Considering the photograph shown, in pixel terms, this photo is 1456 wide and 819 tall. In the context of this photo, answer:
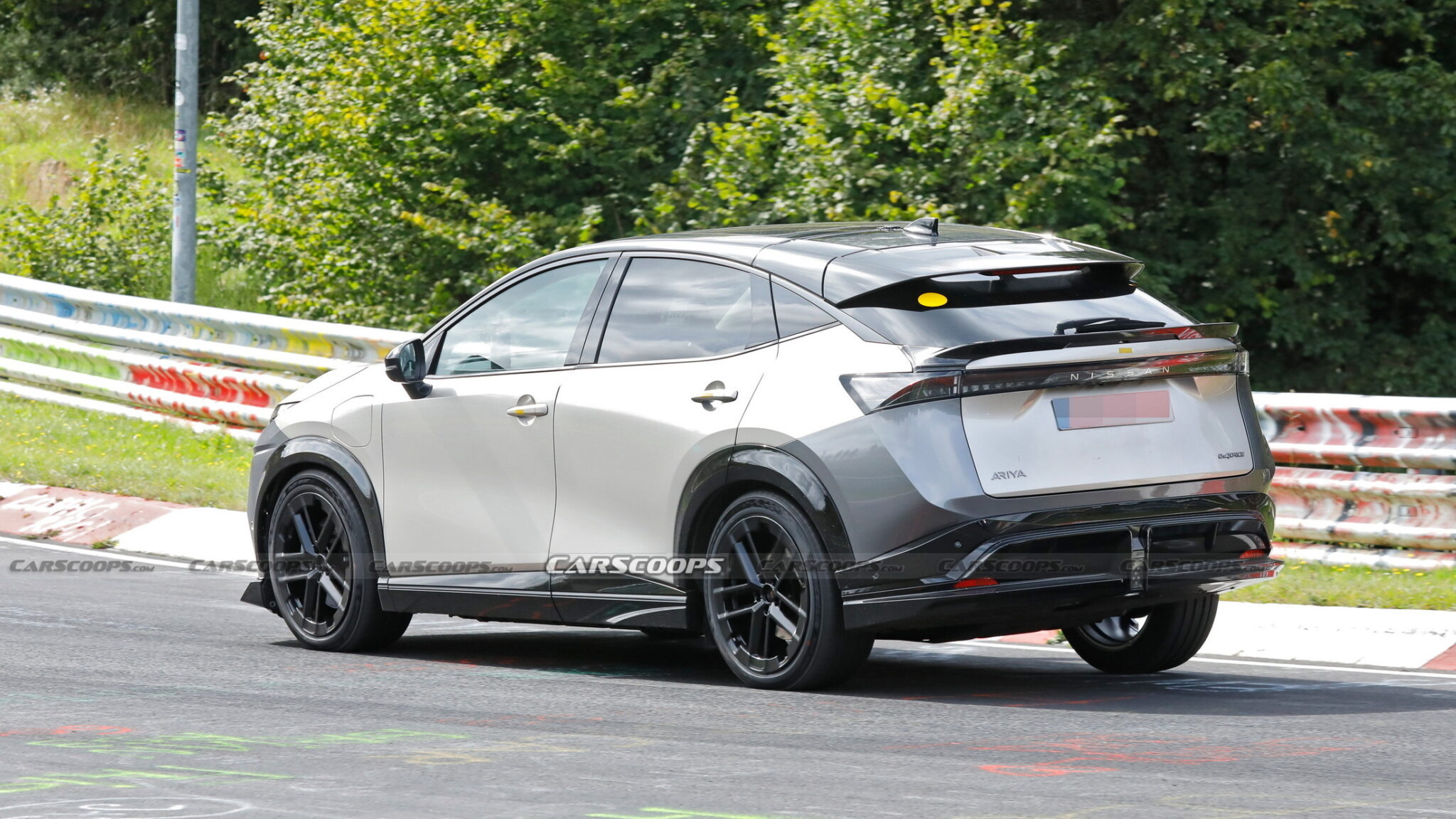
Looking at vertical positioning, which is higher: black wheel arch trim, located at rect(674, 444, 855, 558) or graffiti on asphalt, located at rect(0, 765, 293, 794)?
black wheel arch trim, located at rect(674, 444, 855, 558)

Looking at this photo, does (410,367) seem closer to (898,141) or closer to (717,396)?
(717,396)

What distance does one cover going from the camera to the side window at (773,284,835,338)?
6785mm

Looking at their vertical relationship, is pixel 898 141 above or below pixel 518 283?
above

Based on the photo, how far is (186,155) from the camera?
16.6m

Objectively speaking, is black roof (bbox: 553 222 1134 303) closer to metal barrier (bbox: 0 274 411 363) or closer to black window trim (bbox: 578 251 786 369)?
black window trim (bbox: 578 251 786 369)

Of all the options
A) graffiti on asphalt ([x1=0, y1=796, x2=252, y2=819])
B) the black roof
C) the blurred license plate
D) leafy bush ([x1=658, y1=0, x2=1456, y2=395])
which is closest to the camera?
graffiti on asphalt ([x1=0, y1=796, x2=252, y2=819])

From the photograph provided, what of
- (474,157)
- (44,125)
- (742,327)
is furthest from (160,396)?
(44,125)

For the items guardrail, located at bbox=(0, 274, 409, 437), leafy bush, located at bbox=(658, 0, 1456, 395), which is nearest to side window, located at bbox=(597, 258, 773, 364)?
guardrail, located at bbox=(0, 274, 409, 437)

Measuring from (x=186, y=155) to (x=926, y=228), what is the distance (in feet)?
35.5

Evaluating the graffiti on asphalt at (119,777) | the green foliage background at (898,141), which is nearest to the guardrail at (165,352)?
the green foliage background at (898,141)

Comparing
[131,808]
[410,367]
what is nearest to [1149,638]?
[410,367]

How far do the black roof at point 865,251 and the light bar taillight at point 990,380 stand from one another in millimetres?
413

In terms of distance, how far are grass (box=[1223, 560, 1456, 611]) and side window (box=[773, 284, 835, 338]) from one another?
3305mm

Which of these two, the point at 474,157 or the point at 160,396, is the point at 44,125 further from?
the point at 160,396
